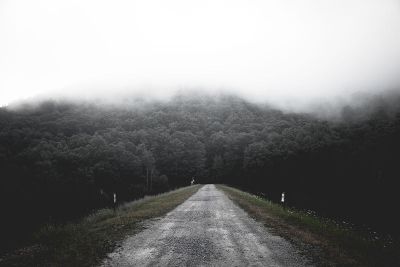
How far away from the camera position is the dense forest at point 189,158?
3366 centimetres

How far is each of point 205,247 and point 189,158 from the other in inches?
3928

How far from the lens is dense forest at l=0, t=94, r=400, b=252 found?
3366 centimetres

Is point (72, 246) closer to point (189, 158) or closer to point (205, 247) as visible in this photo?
point (205, 247)

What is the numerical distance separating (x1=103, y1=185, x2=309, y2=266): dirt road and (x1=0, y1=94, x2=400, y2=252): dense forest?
6.57 meters

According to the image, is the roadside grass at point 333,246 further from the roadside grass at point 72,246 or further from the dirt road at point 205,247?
the roadside grass at point 72,246

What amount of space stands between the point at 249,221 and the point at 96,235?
22.5 feet

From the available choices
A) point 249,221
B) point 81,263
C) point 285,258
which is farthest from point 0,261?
point 249,221

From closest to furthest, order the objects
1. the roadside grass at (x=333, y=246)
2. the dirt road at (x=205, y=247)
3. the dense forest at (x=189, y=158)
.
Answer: the dirt road at (x=205, y=247) → the roadside grass at (x=333, y=246) → the dense forest at (x=189, y=158)

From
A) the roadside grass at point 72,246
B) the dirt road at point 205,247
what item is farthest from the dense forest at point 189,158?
the dirt road at point 205,247

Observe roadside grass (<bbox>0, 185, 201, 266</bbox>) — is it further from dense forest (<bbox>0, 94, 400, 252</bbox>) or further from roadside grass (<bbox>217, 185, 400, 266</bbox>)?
roadside grass (<bbox>217, 185, 400, 266</bbox>)

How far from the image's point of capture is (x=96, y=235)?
11547 millimetres

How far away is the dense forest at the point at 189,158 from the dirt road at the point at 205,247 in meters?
6.57

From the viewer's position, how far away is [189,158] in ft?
359

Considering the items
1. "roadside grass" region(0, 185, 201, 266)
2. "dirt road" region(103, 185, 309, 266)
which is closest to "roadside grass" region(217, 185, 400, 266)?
"dirt road" region(103, 185, 309, 266)
